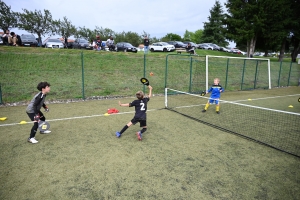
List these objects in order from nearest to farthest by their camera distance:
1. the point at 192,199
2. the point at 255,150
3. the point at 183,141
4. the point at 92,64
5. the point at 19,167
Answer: the point at 192,199 → the point at 19,167 → the point at 255,150 → the point at 183,141 → the point at 92,64

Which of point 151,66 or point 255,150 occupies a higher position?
point 151,66

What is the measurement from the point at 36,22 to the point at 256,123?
53731 millimetres

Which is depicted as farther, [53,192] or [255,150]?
[255,150]

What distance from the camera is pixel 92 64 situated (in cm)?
1605

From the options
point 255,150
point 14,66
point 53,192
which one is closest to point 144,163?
point 53,192

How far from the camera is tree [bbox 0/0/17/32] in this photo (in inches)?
1613

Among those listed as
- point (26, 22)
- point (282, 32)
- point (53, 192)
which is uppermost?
point (26, 22)

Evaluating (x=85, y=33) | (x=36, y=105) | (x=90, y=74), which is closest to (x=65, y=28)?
(x=85, y=33)

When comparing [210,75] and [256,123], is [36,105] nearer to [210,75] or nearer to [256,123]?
[256,123]

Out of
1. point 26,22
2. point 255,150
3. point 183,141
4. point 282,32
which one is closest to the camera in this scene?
point 255,150

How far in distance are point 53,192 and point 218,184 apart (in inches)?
113

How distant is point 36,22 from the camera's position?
1809 inches

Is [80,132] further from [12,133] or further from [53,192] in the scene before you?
[53,192]

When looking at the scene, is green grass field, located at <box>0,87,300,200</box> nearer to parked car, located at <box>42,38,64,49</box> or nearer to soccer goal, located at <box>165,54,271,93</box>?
soccer goal, located at <box>165,54,271,93</box>
